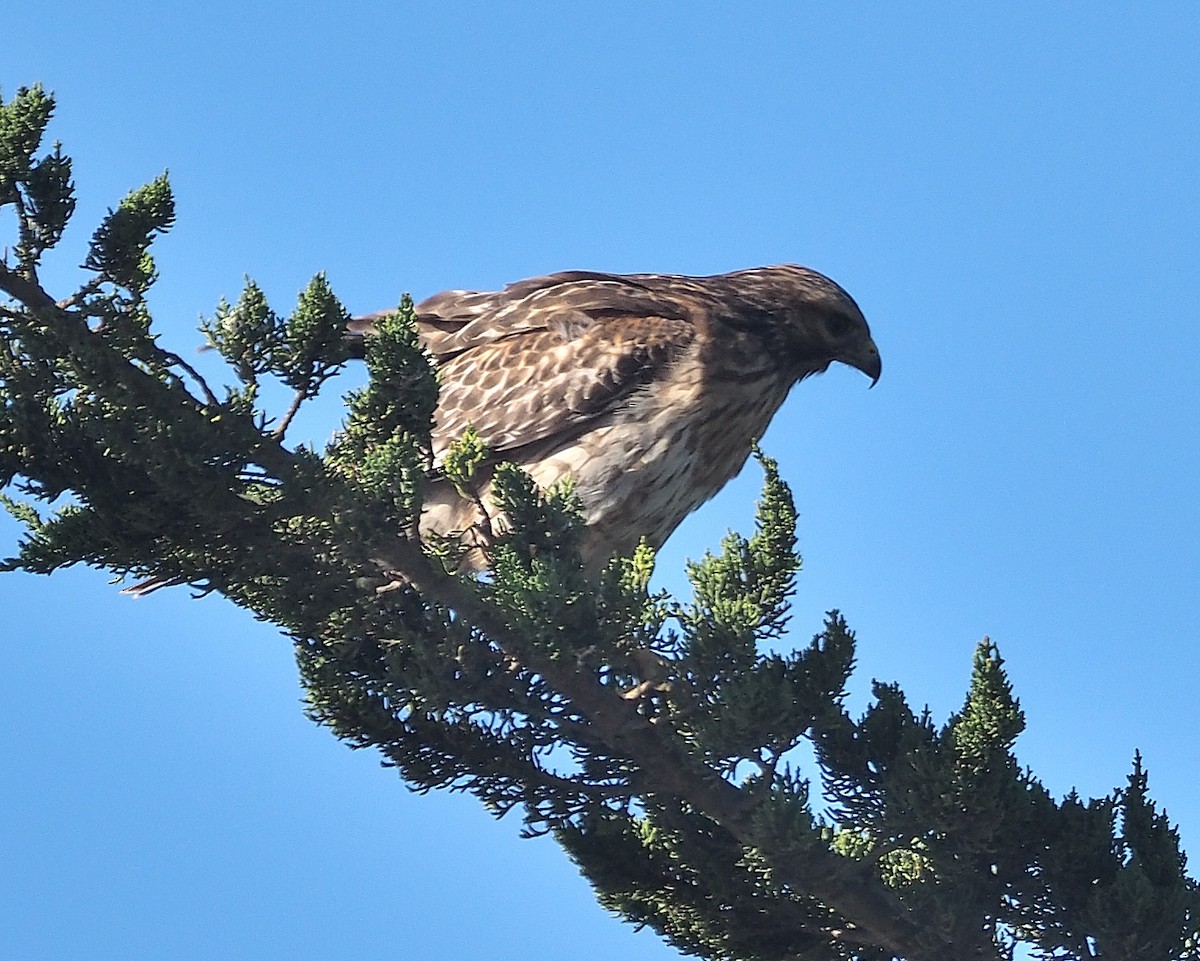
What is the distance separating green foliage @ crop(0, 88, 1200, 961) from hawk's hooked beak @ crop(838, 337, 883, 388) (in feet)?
10.4

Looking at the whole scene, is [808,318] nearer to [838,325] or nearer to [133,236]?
[838,325]

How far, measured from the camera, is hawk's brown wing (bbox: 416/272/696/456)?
21.3ft

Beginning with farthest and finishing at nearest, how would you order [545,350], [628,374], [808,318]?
1. [808,318]
2. [545,350]
3. [628,374]

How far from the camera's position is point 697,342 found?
264 inches

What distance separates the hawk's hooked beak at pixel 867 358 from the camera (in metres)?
7.44

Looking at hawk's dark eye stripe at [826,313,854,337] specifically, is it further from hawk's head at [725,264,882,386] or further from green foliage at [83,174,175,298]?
green foliage at [83,174,175,298]

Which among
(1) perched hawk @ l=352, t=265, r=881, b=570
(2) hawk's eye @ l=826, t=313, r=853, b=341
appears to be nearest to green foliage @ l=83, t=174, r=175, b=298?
(1) perched hawk @ l=352, t=265, r=881, b=570

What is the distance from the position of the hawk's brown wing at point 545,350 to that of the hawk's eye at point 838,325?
0.86 metres

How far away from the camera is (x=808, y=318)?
736cm

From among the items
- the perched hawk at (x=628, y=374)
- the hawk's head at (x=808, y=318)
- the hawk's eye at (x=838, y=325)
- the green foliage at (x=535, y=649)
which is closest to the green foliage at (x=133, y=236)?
the green foliage at (x=535, y=649)

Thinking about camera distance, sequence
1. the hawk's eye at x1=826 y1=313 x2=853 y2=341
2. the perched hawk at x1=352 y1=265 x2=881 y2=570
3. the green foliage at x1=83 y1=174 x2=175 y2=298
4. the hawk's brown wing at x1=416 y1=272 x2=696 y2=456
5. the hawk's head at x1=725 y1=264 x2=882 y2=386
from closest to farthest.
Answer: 1. the green foliage at x1=83 y1=174 x2=175 y2=298
2. the perched hawk at x1=352 y1=265 x2=881 y2=570
3. the hawk's brown wing at x1=416 y1=272 x2=696 y2=456
4. the hawk's head at x1=725 y1=264 x2=882 y2=386
5. the hawk's eye at x1=826 y1=313 x2=853 y2=341

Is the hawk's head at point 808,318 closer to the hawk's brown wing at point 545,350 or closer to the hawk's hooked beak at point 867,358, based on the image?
the hawk's hooked beak at point 867,358

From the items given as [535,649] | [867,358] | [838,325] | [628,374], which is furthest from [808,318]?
[535,649]

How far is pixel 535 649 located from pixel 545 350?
3.09m
